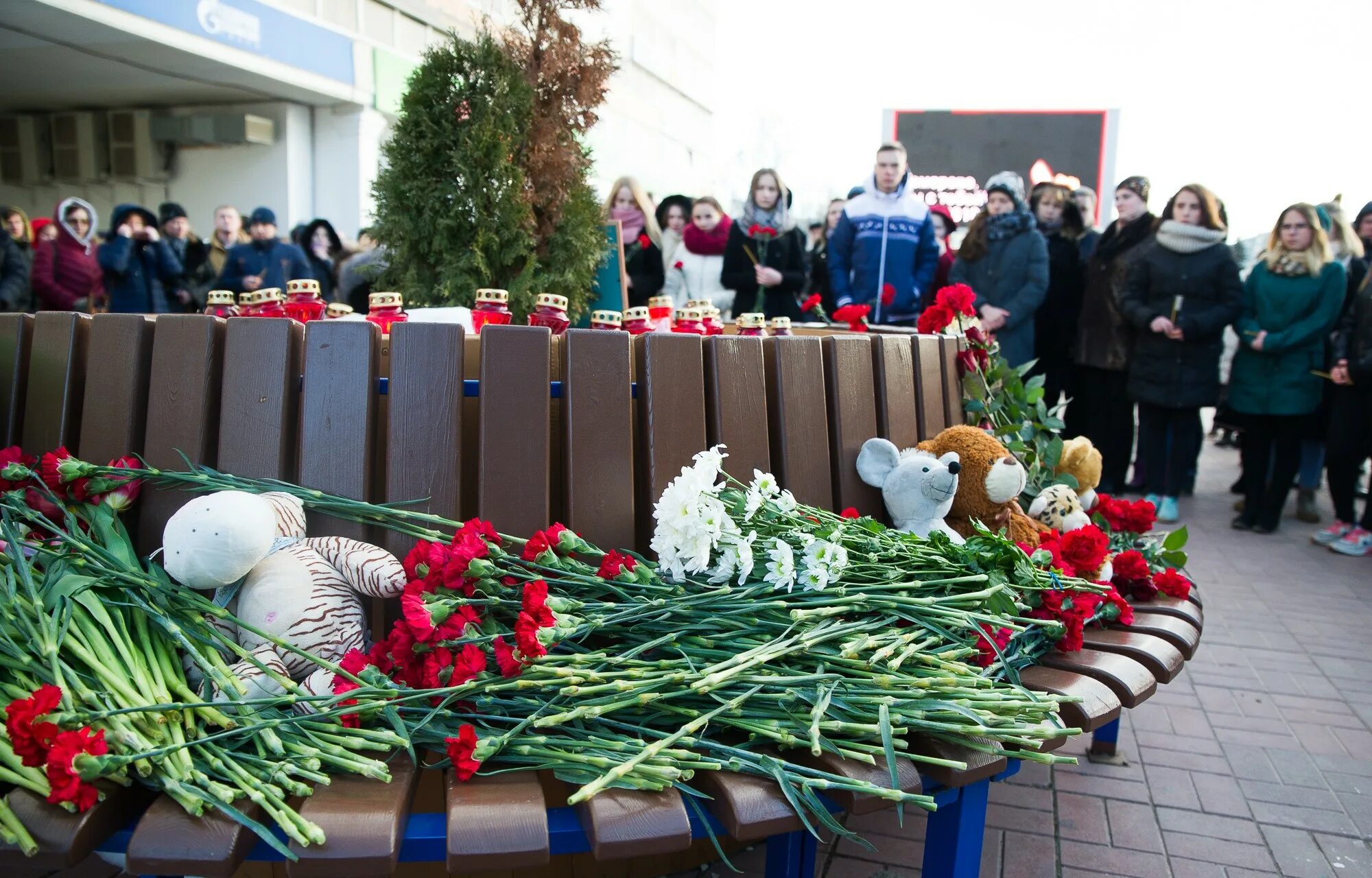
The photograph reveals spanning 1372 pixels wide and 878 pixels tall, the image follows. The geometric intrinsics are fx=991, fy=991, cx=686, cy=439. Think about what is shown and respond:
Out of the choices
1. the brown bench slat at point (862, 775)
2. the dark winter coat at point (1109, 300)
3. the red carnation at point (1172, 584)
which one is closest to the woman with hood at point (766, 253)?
the dark winter coat at point (1109, 300)

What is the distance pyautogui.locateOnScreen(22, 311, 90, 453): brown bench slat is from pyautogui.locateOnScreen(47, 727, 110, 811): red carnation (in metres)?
1.14

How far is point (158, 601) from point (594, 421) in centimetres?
97

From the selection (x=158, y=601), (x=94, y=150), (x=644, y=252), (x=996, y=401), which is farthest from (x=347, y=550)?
(x=94, y=150)

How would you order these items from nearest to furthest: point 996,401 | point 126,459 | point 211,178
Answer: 1. point 126,459
2. point 996,401
3. point 211,178

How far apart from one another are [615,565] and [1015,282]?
18.5ft

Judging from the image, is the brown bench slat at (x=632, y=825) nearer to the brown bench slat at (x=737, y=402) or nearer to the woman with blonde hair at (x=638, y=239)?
the brown bench slat at (x=737, y=402)

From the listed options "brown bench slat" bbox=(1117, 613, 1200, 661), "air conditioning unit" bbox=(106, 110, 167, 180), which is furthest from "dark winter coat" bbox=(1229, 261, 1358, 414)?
"air conditioning unit" bbox=(106, 110, 167, 180)

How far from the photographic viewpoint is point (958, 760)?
1.82 m

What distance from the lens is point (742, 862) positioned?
8.50 ft

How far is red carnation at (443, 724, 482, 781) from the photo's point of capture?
1.62 metres

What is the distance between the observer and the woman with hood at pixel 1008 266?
6.85m

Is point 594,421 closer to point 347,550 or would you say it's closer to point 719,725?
point 347,550

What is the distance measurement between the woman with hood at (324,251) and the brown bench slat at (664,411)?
6502 mm

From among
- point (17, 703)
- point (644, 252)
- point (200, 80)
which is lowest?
point (17, 703)
